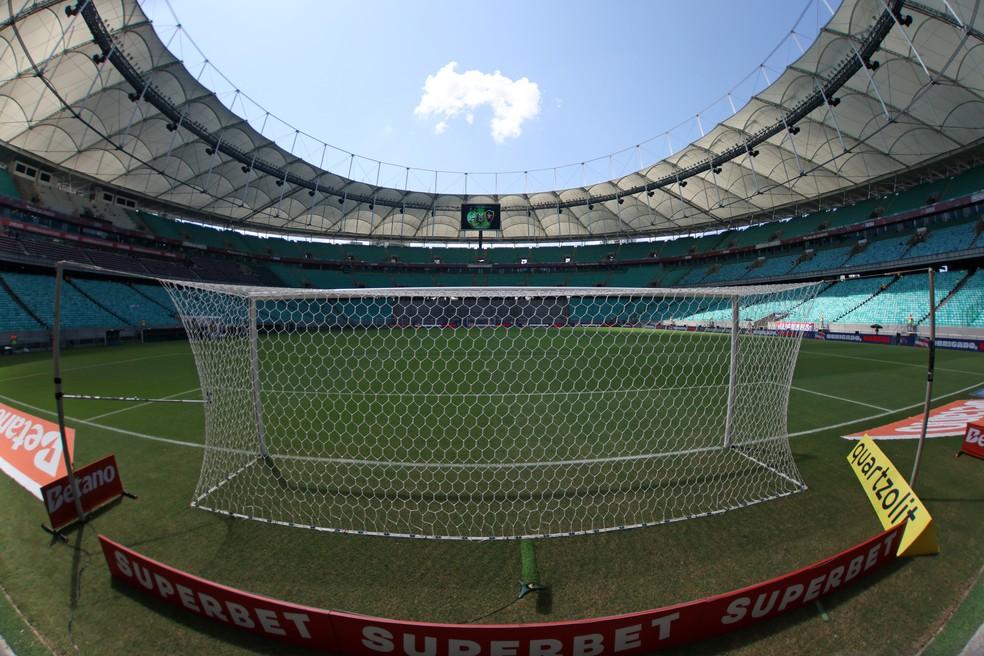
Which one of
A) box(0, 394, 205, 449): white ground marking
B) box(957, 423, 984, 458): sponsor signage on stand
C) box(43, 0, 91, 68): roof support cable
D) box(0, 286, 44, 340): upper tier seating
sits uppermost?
box(43, 0, 91, 68): roof support cable

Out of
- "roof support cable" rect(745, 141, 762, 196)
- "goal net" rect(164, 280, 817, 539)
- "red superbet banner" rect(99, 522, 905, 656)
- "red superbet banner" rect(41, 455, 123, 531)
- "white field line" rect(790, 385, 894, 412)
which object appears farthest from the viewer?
"roof support cable" rect(745, 141, 762, 196)

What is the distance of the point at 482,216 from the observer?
39.5 meters

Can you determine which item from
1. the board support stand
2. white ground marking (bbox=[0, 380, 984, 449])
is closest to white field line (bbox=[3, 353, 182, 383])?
white ground marking (bbox=[0, 380, 984, 449])

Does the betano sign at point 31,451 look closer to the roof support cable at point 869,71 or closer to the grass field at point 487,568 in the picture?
the grass field at point 487,568

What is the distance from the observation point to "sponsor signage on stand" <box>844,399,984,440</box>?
587 cm

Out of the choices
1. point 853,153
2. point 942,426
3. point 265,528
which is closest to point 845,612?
point 265,528

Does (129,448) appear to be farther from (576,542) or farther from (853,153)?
(853,153)

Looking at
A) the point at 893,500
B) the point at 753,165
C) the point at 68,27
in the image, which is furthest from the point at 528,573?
the point at 753,165

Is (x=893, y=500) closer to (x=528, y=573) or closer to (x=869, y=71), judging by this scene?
(x=528, y=573)

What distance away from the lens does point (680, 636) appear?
2.28 m

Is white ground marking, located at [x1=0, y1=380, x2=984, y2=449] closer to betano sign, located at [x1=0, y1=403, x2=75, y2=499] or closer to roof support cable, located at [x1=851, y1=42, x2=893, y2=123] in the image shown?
betano sign, located at [x1=0, y1=403, x2=75, y2=499]

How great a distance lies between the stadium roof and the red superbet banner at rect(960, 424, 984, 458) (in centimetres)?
1752

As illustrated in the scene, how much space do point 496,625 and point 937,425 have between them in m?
8.39

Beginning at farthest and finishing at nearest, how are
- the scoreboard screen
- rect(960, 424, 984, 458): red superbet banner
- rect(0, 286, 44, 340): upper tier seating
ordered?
the scoreboard screen → rect(0, 286, 44, 340): upper tier seating → rect(960, 424, 984, 458): red superbet banner
